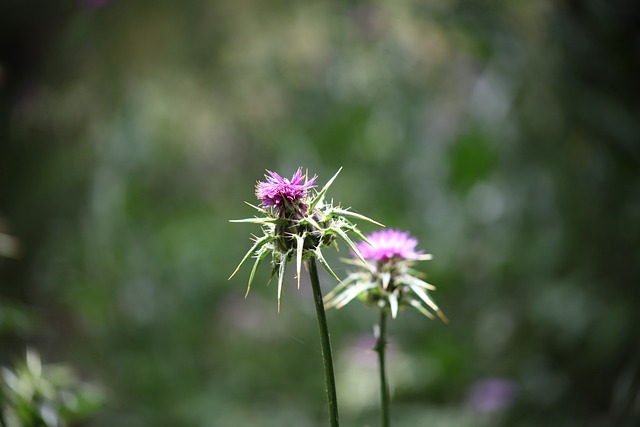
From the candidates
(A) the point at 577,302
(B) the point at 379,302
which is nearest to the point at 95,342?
(A) the point at 577,302

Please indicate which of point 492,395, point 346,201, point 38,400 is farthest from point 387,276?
point 346,201

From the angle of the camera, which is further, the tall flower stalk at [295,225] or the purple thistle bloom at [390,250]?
the purple thistle bloom at [390,250]

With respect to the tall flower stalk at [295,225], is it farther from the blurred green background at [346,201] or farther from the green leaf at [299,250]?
the blurred green background at [346,201]

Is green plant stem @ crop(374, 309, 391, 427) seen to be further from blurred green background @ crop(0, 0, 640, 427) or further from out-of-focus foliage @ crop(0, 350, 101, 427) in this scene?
blurred green background @ crop(0, 0, 640, 427)

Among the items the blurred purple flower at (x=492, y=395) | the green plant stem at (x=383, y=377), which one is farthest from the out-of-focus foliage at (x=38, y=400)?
the blurred purple flower at (x=492, y=395)

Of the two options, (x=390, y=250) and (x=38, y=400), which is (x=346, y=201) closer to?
(x=38, y=400)

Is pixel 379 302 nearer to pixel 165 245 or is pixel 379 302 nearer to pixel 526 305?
pixel 526 305
